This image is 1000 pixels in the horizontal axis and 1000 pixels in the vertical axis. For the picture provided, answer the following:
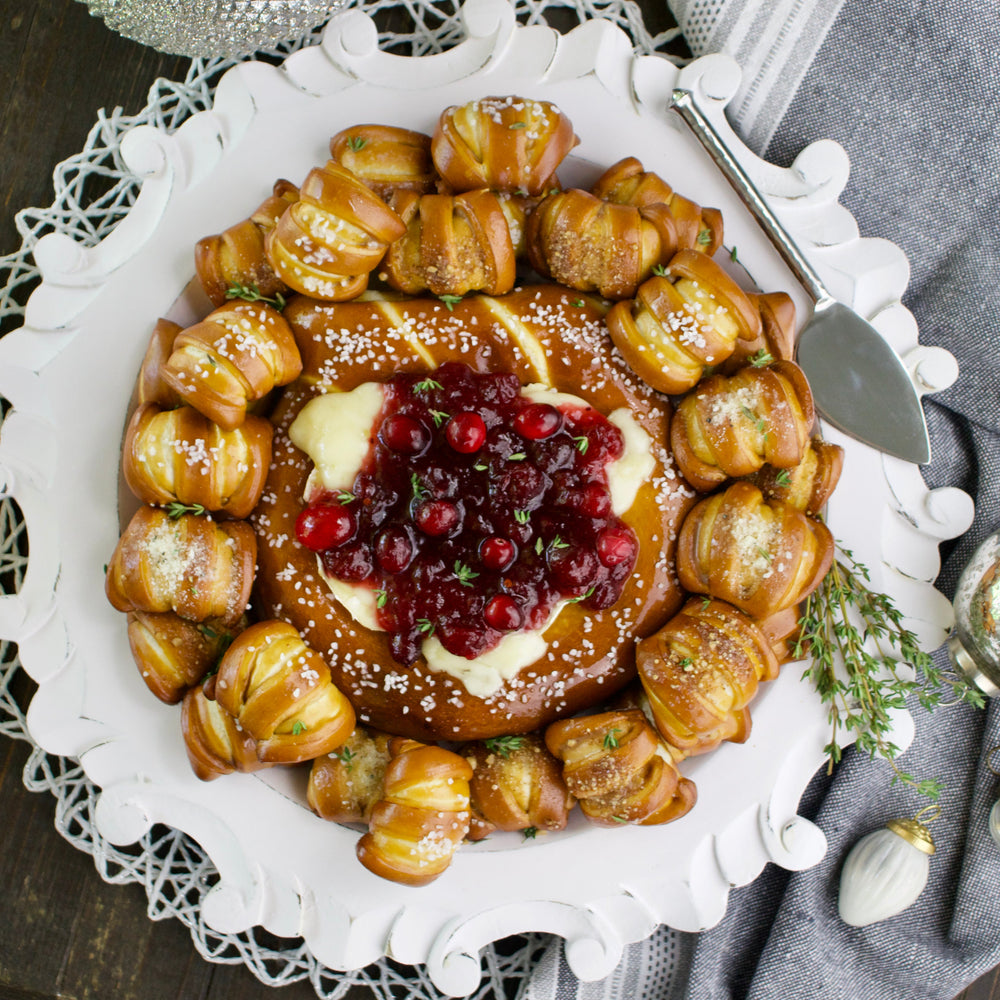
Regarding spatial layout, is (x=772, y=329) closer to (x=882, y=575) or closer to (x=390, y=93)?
(x=882, y=575)

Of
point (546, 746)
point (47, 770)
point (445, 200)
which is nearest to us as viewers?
point (445, 200)

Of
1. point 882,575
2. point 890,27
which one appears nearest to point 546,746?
point 882,575

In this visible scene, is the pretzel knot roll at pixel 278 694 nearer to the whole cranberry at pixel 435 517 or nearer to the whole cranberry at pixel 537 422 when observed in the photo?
the whole cranberry at pixel 435 517

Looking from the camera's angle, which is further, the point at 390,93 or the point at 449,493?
the point at 390,93

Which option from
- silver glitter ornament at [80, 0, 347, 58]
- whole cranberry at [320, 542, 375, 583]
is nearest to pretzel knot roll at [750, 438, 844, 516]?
whole cranberry at [320, 542, 375, 583]

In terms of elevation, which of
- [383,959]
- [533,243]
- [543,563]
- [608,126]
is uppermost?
[608,126]

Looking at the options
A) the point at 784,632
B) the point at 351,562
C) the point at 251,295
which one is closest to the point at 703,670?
the point at 784,632

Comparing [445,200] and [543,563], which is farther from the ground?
[445,200]
